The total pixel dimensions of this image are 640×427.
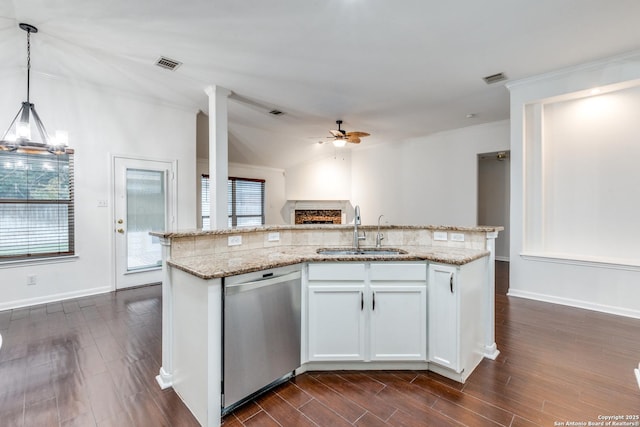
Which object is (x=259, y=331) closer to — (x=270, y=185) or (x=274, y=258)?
(x=274, y=258)

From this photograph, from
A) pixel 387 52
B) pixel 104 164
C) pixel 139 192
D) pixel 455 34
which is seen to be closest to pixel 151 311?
pixel 139 192

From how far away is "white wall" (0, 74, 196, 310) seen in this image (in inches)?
144

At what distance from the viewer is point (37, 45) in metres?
3.19

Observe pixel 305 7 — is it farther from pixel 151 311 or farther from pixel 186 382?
pixel 151 311

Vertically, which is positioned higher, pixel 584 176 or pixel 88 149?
pixel 88 149

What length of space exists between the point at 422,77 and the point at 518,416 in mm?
3638

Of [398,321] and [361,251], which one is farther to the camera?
[361,251]

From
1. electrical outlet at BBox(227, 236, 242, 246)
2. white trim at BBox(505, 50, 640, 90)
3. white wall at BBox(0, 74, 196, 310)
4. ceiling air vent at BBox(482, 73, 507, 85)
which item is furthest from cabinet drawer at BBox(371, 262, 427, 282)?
white wall at BBox(0, 74, 196, 310)

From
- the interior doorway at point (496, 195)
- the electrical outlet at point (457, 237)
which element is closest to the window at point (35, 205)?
the electrical outlet at point (457, 237)

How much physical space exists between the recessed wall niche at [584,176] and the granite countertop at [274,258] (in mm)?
2346

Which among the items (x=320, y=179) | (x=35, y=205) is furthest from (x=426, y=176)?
(x=35, y=205)

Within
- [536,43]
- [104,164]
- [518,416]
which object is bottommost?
[518,416]

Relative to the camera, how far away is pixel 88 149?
407 cm

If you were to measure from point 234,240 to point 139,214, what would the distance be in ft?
9.70
